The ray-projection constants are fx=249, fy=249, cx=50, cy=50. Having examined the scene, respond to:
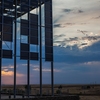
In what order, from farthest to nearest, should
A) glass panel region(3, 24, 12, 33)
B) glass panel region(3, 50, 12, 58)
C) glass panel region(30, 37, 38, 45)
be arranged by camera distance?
glass panel region(30, 37, 38, 45) < glass panel region(3, 24, 12, 33) < glass panel region(3, 50, 12, 58)

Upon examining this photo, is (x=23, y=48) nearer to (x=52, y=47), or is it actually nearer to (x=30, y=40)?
(x=30, y=40)

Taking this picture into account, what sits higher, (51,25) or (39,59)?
(51,25)

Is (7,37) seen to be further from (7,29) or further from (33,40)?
(33,40)

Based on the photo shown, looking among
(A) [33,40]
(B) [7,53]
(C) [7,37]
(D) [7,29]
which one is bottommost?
(B) [7,53]

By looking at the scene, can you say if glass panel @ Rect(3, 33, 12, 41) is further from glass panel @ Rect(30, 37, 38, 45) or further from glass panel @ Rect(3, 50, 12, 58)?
glass panel @ Rect(30, 37, 38, 45)

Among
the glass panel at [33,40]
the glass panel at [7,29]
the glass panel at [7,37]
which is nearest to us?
the glass panel at [7,37]

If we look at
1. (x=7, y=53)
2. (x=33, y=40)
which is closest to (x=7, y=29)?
(x=7, y=53)

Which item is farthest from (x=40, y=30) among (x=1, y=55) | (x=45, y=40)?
(x=1, y=55)

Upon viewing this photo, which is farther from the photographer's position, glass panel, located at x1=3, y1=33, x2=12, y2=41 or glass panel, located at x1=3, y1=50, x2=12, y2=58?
glass panel, located at x1=3, y1=33, x2=12, y2=41

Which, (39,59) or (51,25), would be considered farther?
(51,25)

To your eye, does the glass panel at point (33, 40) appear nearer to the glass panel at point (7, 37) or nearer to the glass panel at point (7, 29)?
the glass panel at point (7, 37)

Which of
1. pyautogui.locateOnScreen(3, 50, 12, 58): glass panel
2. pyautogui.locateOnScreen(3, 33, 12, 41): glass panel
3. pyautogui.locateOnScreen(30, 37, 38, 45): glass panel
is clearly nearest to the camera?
pyautogui.locateOnScreen(3, 50, 12, 58): glass panel

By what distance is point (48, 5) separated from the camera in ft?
92.2

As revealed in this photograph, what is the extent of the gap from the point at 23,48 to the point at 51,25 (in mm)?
4844
